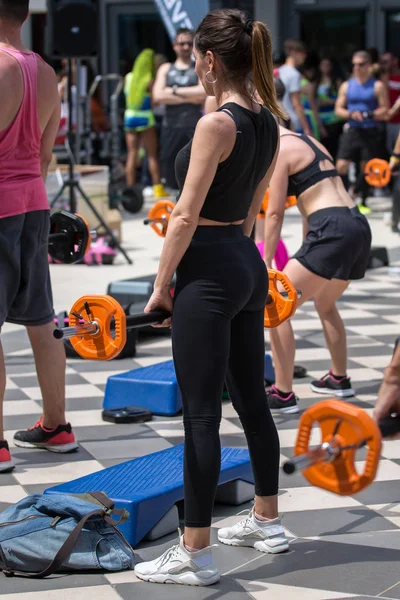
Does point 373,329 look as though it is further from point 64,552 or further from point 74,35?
point 64,552

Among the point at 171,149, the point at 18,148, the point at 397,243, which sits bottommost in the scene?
the point at 397,243

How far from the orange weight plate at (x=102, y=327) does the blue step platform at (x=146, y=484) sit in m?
0.54

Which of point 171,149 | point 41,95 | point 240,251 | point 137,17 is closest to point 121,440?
point 41,95

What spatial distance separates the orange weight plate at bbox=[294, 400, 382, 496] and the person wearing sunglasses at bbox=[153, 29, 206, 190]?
8.45m

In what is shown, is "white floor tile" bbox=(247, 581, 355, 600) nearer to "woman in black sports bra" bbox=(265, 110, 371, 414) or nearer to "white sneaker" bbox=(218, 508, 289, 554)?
"white sneaker" bbox=(218, 508, 289, 554)

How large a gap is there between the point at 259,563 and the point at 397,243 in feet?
27.6

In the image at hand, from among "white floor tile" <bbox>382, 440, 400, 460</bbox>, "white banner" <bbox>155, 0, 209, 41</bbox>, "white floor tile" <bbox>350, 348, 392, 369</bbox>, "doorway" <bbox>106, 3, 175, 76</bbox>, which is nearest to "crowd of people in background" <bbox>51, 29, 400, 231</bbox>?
"white banner" <bbox>155, 0, 209, 41</bbox>

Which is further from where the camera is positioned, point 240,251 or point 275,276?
point 275,276

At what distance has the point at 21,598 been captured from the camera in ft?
11.3

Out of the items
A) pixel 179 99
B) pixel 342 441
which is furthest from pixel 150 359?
pixel 179 99

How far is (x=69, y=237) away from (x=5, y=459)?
1032 mm

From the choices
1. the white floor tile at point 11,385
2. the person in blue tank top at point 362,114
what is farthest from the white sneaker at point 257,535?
the person in blue tank top at point 362,114

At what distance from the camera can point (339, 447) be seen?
273cm

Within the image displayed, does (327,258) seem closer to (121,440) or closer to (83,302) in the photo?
(121,440)
